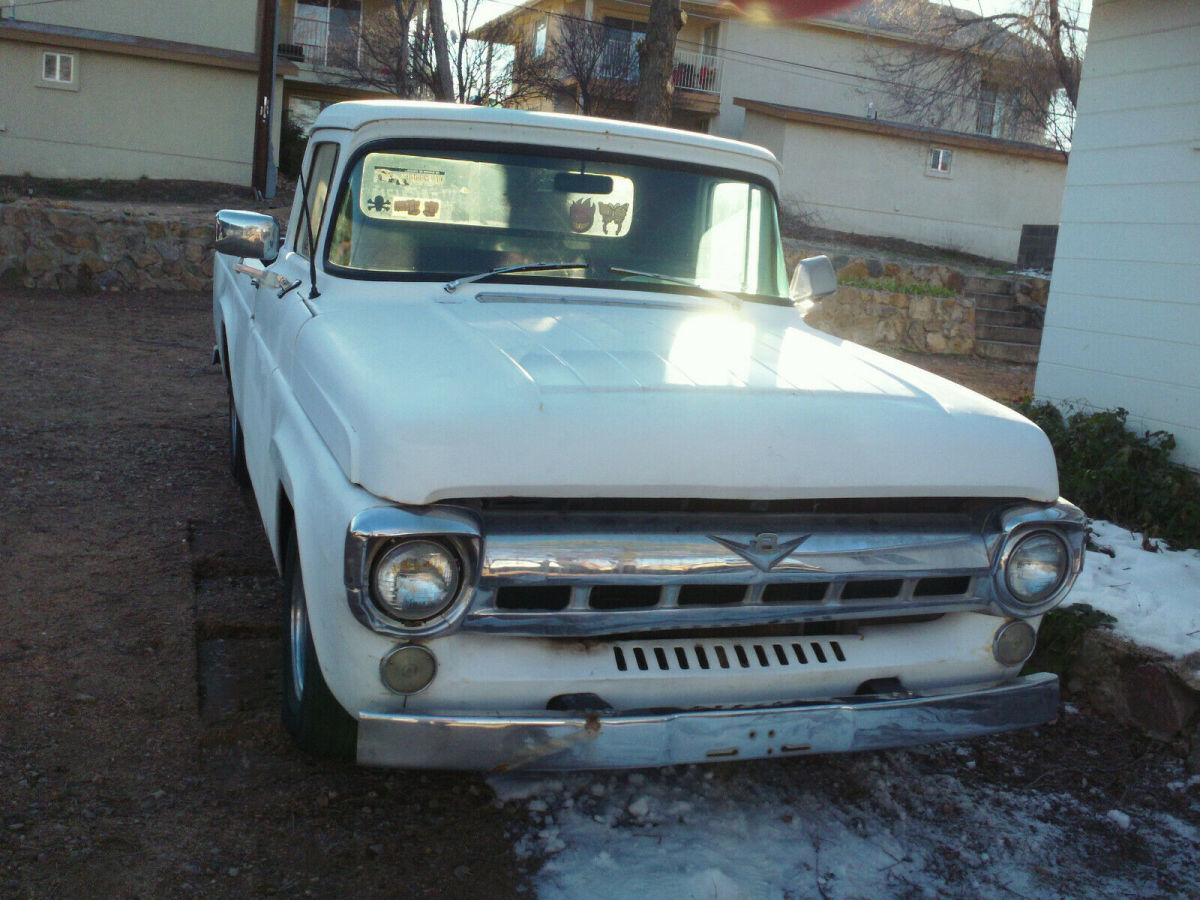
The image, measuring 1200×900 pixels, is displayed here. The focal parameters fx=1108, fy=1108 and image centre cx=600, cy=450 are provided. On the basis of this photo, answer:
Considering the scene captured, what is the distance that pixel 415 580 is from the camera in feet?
7.43

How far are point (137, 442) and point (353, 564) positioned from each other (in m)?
4.56

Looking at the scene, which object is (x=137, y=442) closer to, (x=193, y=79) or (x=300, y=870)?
(x=300, y=870)

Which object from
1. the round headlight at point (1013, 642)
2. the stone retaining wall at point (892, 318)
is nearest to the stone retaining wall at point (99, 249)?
the stone retaining wall at point (892, 318)

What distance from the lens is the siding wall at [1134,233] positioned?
19.4ft

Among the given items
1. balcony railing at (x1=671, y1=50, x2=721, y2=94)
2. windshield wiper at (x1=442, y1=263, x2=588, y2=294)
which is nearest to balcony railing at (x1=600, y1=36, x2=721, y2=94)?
balcony railing at (x1=671, y1=50, x2=721, y2=94)

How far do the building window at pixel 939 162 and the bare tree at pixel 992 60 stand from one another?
1151 mm

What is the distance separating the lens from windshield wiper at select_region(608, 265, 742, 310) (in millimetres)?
3699

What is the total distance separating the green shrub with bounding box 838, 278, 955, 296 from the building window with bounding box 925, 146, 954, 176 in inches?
411

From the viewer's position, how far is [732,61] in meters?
28.5

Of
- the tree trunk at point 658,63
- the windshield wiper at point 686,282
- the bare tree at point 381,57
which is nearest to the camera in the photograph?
the windshield wiper at point 686,282

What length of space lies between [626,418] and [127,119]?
2262 cm

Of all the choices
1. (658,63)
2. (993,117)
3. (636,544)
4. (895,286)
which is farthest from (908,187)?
(636,544)

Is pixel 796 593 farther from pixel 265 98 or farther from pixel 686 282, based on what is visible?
pixel 265 98

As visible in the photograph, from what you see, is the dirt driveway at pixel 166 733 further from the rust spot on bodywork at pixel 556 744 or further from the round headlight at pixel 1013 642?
the round headlight at pixel 1013 642
